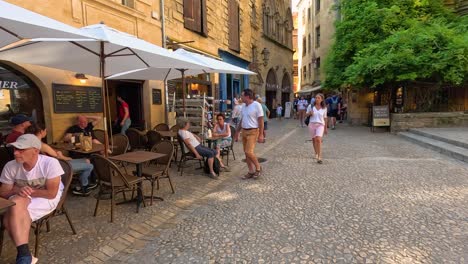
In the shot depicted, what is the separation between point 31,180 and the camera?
293cm

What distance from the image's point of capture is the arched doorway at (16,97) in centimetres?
557

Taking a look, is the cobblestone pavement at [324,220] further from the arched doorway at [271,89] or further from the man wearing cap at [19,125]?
the arched doorway at [271,89]

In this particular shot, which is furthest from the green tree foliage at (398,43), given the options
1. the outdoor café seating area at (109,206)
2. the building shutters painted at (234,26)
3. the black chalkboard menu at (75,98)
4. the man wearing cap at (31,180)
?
the man wearing cap at (31,180)

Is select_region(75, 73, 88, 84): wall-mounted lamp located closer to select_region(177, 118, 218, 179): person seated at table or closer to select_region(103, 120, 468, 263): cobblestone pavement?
select_region(177, 118, 218, 179): person seated at table

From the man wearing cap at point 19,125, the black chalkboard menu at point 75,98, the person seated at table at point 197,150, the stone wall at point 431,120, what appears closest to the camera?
the man wearing cap at point 19,125

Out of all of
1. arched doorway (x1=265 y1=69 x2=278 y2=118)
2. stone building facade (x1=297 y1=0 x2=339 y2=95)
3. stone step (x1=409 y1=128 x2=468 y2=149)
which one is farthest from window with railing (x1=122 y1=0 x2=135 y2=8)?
stone building facade (x1=297 y1=0 x2=339 y2=95)

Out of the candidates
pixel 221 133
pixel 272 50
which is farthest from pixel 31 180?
pixel 272 50

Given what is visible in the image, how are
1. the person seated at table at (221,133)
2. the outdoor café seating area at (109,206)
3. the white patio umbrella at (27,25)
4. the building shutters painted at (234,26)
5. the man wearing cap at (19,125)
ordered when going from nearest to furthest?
the white patio umbrella at (27,25) < the outdoor café seating area at (109,206) < the man wearing cap at (19,125) < the person seated at table at (221,133) < the building shutters painted at (234,26)

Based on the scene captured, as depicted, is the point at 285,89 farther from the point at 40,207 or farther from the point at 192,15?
the point at 40,207

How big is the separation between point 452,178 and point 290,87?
935 inches

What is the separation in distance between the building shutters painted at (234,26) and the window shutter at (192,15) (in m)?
3.56

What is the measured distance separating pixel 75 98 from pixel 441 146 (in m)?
9.71

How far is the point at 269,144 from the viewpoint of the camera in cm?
1019

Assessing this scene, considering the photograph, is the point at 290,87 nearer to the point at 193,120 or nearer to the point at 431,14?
the point at 431,14
